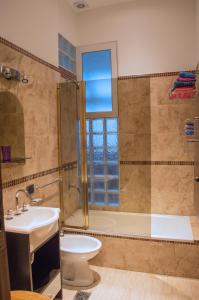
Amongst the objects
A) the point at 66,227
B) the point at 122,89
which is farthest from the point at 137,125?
the point at 66,227

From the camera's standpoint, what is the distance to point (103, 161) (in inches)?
136

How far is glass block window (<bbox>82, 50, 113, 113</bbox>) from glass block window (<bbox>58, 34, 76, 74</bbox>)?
0.51 ft

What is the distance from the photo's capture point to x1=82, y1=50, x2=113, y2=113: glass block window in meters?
3.41

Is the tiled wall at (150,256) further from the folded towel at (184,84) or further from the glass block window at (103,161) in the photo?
the folded towel at (184,84)

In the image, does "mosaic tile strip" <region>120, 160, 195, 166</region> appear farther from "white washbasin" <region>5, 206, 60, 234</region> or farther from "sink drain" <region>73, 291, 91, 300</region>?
"sink drain" <region>73, 291, 91, 300</region>

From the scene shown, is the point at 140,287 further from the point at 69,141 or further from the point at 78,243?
the point at 69,141

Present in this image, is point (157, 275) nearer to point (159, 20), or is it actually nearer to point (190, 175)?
point (190, 175)

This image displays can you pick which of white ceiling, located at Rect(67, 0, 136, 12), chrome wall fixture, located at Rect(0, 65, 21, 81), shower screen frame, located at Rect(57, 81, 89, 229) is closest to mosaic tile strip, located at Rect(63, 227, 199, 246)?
shower screen frame, located at Rect(57, 81, 89, 229)

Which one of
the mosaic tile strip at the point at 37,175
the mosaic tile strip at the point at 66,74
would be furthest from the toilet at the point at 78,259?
the mosaic tile strip at the point at 66,74

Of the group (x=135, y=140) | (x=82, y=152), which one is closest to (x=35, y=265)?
(x=82, y=152)

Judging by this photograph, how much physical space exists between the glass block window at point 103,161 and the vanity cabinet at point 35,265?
1285 mm

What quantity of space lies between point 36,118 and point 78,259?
142cm

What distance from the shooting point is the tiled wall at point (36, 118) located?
2156mm

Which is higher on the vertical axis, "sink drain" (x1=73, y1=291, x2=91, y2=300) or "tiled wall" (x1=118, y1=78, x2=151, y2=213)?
"tiled wall" (x1=118, y1=78, x2=151, y2=213)
